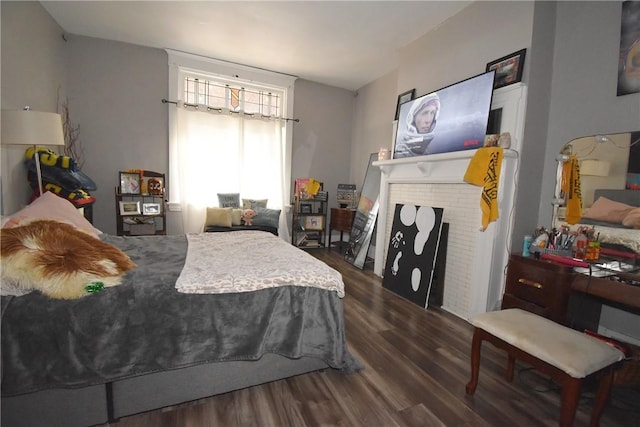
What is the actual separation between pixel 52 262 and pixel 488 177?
9.03 ft

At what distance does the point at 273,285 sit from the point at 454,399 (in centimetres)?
119

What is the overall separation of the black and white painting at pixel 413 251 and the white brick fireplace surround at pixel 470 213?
15 centimetres

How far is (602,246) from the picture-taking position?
6.47ft

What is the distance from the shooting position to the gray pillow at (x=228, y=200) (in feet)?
14.1

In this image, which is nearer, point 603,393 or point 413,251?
point 603,393

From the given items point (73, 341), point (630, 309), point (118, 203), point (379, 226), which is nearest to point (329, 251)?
point (379, 226)

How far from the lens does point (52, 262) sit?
115 cm

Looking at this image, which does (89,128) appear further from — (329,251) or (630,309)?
(630,309)

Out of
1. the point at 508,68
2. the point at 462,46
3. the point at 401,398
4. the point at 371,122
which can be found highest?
the point at 462,46

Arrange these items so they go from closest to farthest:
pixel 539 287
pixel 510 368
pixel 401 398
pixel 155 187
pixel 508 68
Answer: pixel 401 398
pixel 510 368
pixel 539 287
pixel 508 68
pixel 155 187

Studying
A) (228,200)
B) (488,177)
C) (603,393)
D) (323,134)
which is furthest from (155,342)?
(323,134)

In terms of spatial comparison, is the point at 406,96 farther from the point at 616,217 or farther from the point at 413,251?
the point at 616,217

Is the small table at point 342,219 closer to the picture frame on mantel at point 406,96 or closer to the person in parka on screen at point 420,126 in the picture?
the person in parka on screen at point 420,126

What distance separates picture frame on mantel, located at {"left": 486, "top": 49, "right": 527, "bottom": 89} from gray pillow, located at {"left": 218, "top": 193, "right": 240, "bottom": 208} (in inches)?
141
